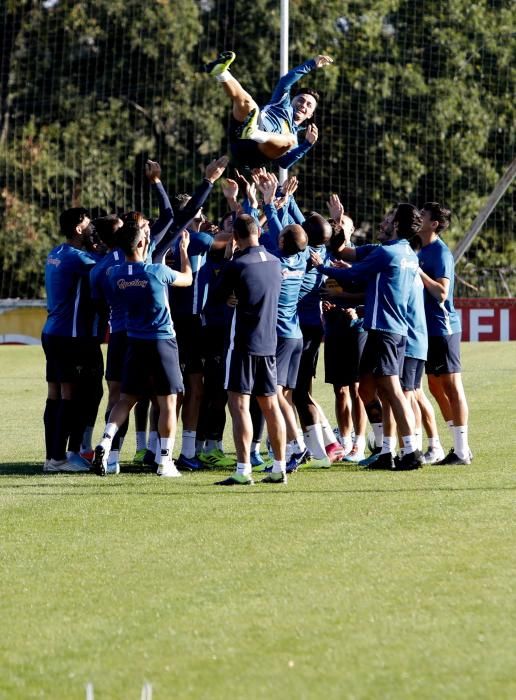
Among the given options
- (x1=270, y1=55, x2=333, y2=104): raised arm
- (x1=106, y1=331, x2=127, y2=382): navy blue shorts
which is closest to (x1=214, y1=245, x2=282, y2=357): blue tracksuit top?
(x1=106, y1=331, x2=127, y2=382): navy blue shorts

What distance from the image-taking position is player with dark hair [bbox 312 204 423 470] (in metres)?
10.5

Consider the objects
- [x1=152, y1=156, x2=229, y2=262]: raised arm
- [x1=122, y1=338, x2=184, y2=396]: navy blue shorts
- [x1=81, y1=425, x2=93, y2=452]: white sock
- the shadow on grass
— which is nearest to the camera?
the shadow on grass

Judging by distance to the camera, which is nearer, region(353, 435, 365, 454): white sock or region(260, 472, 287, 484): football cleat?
region(260, 472, 287, 484): football cleat

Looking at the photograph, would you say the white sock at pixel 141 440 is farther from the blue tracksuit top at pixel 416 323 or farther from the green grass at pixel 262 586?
the blue tracksuit top at pixel 416 323

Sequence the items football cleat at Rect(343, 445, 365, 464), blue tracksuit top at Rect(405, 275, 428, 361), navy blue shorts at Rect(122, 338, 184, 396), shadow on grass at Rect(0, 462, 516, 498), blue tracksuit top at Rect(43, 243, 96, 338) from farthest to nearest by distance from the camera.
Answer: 1. football cleat at Rect(343, 445, 365, 464)
2. blue tracksuit top at Rect(43, 243, 96, 338)
3. blue tracksuit top at Rect(405, 275, 428, 361)
4. navy blue shorts at Rect(122, 338, 184, 396)
5. shadow on grass at Rect(0, 462, 516, 498)

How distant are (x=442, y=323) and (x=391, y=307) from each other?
824mm

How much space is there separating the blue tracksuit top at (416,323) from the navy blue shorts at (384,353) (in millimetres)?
Result: 150

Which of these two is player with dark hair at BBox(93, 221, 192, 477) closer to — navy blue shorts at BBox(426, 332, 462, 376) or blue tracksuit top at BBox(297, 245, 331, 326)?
blue tracksuit top at BBox(297, 245, 331, 326)

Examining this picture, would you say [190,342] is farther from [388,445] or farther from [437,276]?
[437,276]

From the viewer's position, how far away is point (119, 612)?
237 inches

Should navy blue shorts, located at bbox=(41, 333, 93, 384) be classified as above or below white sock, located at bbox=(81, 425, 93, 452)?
above

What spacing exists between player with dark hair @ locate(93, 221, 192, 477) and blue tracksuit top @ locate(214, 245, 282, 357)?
615 millimetres

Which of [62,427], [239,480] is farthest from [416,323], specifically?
[62,427]

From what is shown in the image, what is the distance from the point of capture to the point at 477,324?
2986cm
